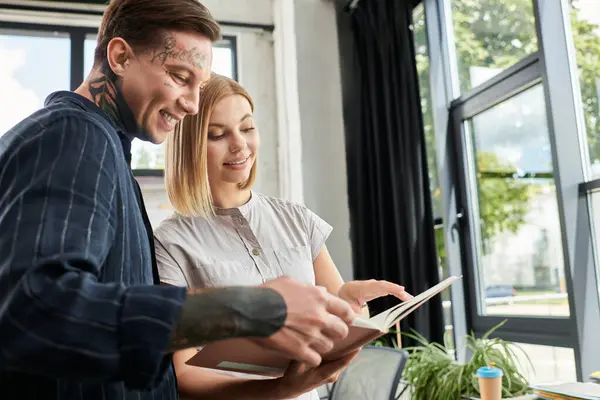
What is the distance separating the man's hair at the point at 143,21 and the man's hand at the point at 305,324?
1.43 feet

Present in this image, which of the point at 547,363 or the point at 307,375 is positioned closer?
the point at 307,375

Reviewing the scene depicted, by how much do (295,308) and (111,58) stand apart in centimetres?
49

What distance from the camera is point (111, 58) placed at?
0.85 m

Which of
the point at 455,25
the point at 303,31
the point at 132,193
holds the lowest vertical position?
the point at 132,193

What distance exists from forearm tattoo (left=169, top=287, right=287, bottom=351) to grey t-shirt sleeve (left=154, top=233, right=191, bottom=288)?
49 cm

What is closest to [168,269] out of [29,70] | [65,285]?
[65,285]

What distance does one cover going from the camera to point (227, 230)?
4.10 feet

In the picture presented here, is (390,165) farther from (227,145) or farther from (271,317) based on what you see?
(271,317)

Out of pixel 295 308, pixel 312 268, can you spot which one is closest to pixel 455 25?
pixel 312 268

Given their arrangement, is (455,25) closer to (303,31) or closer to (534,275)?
(303,31)

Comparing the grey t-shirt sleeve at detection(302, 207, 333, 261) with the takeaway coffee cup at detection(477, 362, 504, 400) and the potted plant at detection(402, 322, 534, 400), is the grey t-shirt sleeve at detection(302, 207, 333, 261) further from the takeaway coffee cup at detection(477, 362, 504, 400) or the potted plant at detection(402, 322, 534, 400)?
the potted plant at detection(402, 322, 534, 400)

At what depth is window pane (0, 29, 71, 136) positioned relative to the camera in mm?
3695

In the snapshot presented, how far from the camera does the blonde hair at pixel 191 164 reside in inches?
48.2

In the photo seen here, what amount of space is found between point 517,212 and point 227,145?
5.77 feet
